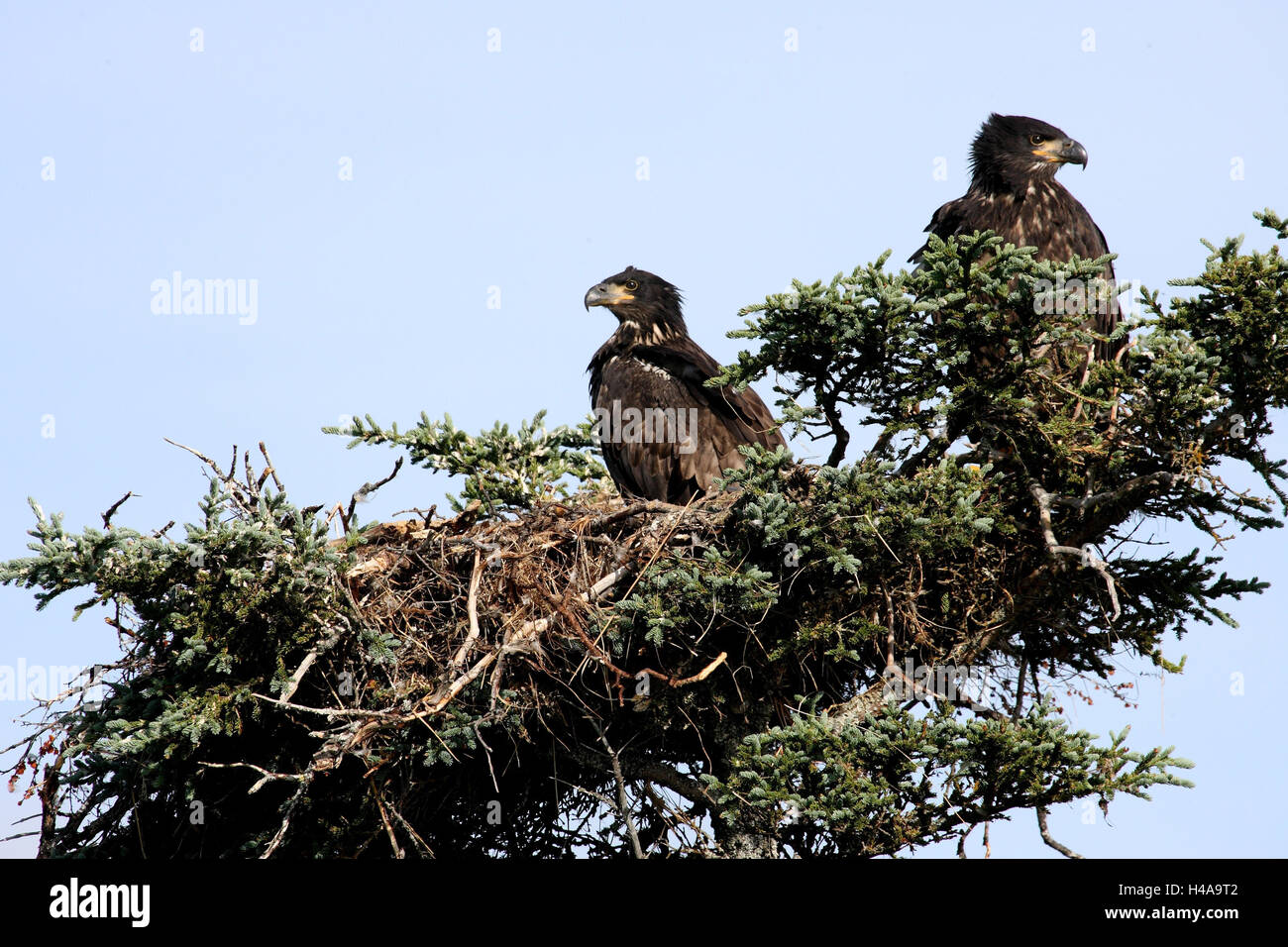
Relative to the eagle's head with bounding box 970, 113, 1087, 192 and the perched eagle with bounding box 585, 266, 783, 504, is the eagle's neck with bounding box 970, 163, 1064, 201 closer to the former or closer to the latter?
the eagle's head with bounding box 970, 113, 1087, 192

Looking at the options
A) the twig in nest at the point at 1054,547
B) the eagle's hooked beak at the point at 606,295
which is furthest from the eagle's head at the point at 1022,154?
the twig in nest at the point at 1054,547

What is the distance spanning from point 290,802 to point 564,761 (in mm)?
1817

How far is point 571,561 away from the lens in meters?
8.99

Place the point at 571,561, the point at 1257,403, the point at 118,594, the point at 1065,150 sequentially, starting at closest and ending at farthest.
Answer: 1. the point at 1257,403
2. the point at 118,594
3. the point at 571,561
4. the point at 1065,150

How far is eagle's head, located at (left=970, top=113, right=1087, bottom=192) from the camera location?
1080cm

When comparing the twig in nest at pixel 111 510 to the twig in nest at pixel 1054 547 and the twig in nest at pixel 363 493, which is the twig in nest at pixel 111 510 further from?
the twig in nest at pixel 1054 547

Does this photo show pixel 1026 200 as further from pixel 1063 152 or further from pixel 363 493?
pixel 363 493

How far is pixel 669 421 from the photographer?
37.1ft

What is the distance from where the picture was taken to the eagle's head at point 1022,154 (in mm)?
10797

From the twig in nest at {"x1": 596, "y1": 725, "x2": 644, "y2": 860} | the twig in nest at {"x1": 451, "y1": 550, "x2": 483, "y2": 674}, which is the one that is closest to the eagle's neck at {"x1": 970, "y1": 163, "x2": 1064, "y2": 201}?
the twig in nest at {"x1": 451, "y1": 550, "x2": 483, "y2": 674}

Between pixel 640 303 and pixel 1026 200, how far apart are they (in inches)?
140

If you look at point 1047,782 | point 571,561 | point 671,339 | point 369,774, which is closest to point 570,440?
point 671,339

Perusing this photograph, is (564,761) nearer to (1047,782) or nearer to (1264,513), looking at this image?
(1047,782)
